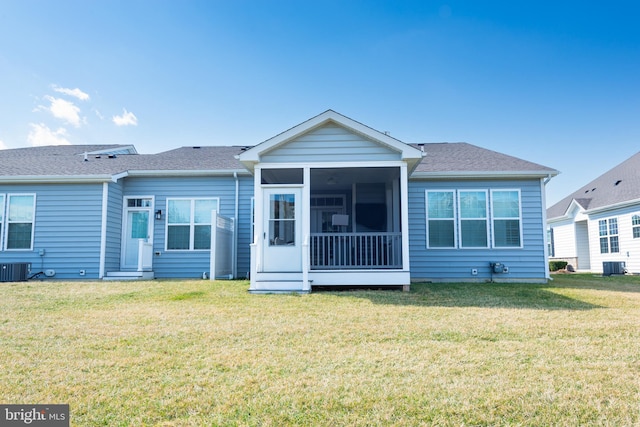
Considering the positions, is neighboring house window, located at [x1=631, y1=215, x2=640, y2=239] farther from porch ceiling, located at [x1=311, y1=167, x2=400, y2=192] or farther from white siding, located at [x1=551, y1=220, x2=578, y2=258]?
porch ceiling, located at [x1=311, y1=167, x2=400, y2=192]

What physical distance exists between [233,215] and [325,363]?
335 inches

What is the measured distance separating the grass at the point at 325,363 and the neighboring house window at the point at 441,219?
175 inches

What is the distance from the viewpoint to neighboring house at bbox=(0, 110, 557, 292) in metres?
10.4

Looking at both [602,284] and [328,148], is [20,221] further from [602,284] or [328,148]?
[602,284]

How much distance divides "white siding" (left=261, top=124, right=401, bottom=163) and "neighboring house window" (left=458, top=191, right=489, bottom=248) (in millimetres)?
3686

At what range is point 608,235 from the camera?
52.9 ft

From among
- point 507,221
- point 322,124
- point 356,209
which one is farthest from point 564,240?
point 322,124

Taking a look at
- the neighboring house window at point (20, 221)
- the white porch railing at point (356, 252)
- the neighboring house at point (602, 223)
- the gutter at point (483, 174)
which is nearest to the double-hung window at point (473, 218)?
the gutter at point (483, 174)

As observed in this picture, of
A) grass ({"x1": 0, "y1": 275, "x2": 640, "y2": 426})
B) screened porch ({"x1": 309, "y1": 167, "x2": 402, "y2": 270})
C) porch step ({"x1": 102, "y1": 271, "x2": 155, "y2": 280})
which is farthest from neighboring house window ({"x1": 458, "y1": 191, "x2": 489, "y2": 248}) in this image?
porch step ({"x1": 102, "y1": 271, "x2": 155, "y2": 280})

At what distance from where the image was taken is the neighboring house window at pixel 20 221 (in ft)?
35.5

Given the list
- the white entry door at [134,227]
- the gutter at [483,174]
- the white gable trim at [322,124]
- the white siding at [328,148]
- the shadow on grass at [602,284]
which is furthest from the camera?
Result: the white entry door at [134,227]

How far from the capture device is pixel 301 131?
317 inches

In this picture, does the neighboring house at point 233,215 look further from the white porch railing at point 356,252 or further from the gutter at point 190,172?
the white porch railing at point 356,252

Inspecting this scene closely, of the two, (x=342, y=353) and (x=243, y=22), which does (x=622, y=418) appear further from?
(x=243, y=22)
